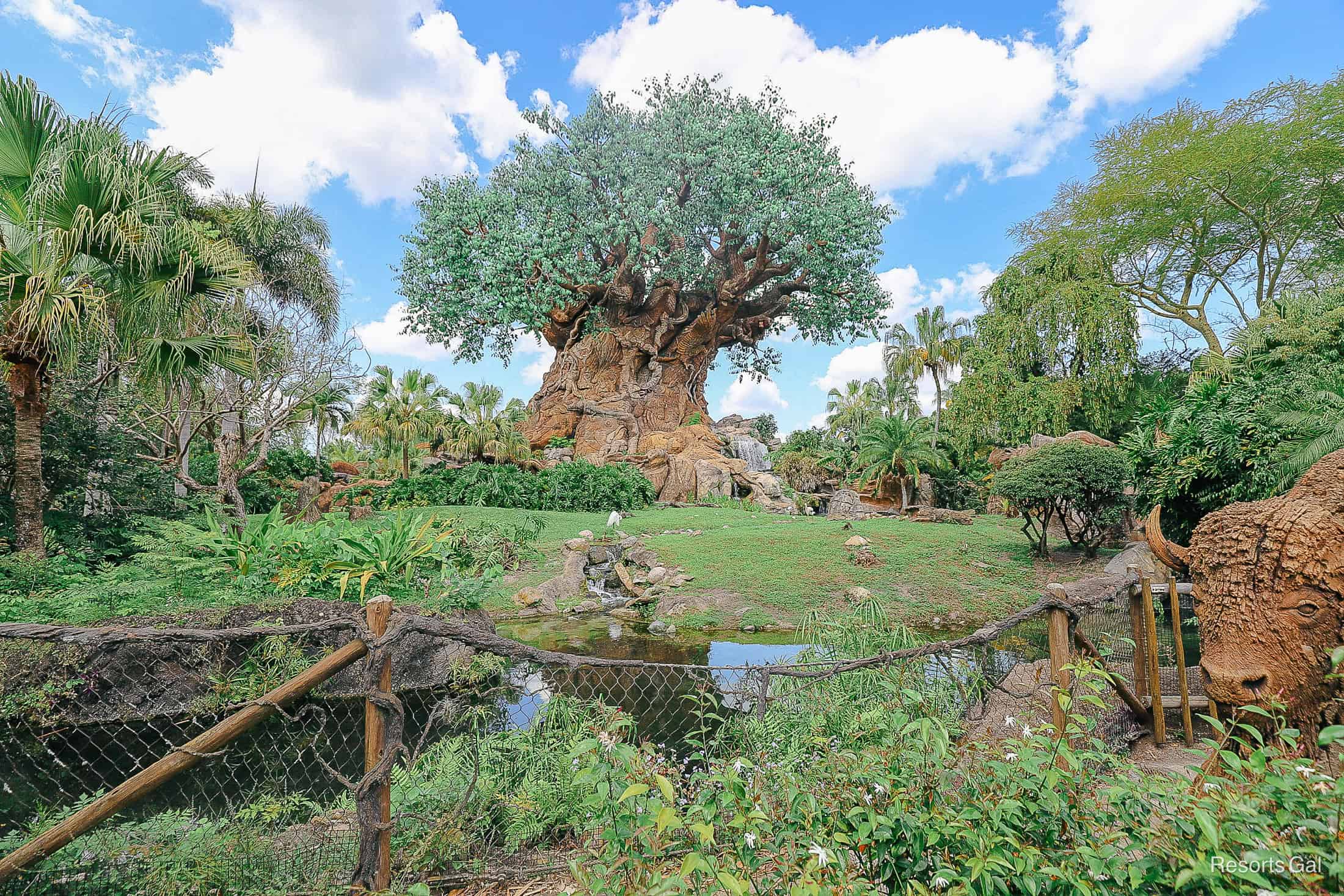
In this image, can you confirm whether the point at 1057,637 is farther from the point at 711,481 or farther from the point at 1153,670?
the point at 711,481

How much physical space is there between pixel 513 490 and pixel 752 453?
11304 millimetres

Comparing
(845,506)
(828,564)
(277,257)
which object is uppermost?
(277,257)

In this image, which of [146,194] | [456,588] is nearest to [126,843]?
[456,588]

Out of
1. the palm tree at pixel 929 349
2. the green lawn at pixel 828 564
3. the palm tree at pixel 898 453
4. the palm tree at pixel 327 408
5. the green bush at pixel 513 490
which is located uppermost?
the palm tree at pixel 929 349

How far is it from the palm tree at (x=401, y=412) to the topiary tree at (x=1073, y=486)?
15087 millimetres

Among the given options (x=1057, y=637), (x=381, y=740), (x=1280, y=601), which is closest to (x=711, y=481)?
(x=1057, y=637)

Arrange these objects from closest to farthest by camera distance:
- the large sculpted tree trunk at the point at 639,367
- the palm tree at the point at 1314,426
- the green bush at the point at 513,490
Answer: the palm tree at the point at 1314,426 < the green bush at the point at 513,490 < the large sculpted tree trunk at the point at 639,367

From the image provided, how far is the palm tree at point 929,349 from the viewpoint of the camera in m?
30.6

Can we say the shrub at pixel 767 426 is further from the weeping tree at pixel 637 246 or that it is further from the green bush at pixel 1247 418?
the green bush at pixel 1247 418

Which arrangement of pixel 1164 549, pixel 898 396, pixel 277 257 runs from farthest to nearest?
pixel 898 396 < pixel 277 257 < pixel 1164 549

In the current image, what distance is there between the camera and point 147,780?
6.94 feet

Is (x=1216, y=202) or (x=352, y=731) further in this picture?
(x=1216, y=202)

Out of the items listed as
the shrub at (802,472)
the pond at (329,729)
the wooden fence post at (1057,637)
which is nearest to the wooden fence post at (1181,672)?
the pond at (329,729)

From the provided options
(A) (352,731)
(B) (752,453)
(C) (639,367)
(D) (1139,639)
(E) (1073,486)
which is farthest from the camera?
(B) (752,453)
